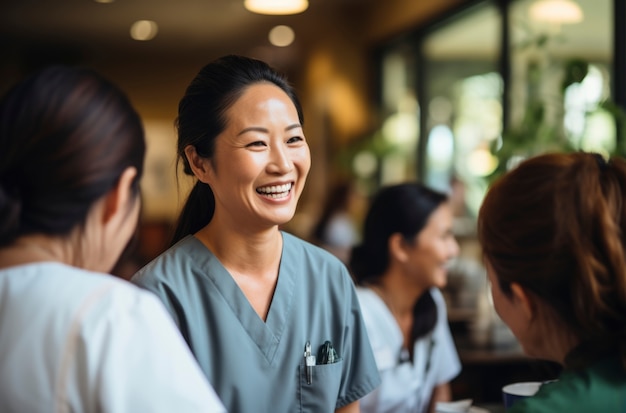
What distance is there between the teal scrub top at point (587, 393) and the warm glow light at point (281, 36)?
690cm

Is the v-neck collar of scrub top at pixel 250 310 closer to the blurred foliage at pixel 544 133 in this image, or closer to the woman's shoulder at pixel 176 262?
the woman's shoulder at pixel 176 262

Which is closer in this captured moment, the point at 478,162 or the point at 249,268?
the point at 249,268

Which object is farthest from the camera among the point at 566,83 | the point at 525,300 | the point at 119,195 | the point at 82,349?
the point at 566,83

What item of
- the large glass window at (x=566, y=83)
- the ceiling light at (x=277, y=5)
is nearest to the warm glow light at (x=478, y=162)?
the large glass window at (x=566, y=83)

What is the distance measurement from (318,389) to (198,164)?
1.56 ft

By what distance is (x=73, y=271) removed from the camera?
99 centimetres

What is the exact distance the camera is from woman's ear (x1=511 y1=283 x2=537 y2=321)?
1.19 metres

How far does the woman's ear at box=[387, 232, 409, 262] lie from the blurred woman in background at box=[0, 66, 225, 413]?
1.44m

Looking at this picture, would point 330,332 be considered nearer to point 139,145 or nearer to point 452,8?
point 139,145

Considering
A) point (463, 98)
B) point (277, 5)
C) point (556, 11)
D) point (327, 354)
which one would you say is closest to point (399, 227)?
point (327, 354)

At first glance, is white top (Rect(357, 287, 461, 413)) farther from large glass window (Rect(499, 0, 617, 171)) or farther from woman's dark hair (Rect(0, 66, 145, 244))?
woman's dark hair (Rect(0, 66, 145, 244))

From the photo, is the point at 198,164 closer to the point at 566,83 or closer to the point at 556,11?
the point at 566,83

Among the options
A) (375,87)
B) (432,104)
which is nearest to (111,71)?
(375,87)

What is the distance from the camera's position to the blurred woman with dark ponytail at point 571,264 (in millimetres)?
1099
